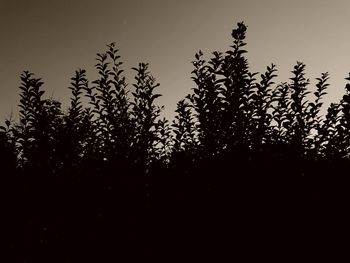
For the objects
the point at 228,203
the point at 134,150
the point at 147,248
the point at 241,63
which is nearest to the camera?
the point at 147,248

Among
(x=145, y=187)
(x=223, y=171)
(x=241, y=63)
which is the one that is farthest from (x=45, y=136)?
(x=241, y=63)

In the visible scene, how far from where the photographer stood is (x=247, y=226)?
5.49 meters

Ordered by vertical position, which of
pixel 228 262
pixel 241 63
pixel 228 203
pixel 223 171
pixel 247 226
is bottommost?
pixel 228 262

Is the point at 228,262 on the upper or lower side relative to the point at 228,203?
lower

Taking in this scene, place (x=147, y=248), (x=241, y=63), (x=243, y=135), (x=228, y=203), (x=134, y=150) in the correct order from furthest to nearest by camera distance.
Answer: (x=241, y=63), (x=243, y=135), (x=134, y=150), (x=228, y=203), (x=147, y=248)

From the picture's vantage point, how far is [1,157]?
5.45m

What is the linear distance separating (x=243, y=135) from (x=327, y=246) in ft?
7.52

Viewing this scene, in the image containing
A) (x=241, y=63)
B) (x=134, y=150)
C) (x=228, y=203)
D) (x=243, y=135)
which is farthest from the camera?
(x=241, y=63)

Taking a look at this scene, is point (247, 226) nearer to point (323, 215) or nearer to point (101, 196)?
point (323, 215)

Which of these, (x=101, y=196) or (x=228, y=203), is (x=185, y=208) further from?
(x=101, y=196)

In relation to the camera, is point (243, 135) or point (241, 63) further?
point (241, 63)

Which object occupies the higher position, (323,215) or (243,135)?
(243,135)

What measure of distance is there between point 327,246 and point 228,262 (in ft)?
5.15

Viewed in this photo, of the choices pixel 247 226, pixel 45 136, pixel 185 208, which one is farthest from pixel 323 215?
pixel 45 136
